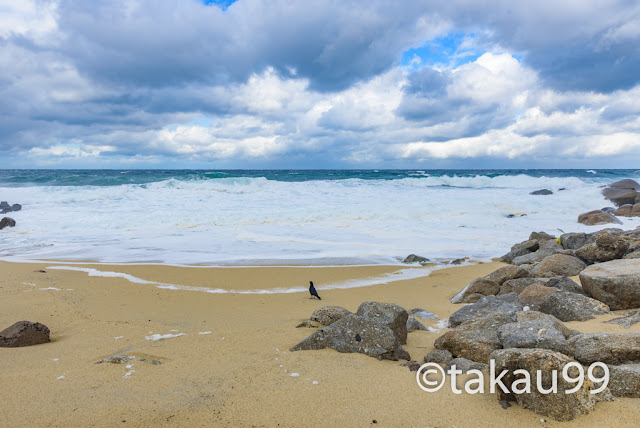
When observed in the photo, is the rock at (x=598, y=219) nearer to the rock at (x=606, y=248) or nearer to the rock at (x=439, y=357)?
the rock at (x=606, y=248)

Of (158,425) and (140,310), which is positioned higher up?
(158,425)

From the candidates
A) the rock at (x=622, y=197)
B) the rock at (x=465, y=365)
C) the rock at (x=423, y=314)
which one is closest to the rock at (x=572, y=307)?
the rock at (x=423, y=314)

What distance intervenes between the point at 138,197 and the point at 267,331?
2280cm

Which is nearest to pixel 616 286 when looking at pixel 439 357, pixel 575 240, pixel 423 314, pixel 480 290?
pixel 480 290

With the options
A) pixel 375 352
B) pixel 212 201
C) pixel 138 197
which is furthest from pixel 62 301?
pixel 138 197

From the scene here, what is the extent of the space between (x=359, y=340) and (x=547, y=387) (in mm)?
1496

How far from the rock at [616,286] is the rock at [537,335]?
70.5 inches

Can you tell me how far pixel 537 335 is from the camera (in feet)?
9.96

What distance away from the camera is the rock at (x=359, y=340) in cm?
338

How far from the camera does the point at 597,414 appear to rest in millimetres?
2293

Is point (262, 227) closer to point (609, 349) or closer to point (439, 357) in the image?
point (439, 357)

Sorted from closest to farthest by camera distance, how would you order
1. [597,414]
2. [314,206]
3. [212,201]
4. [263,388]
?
[597,414]
[263,388]
[314,206]
[212,201]

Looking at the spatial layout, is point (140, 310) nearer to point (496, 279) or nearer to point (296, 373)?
point (296, 373)

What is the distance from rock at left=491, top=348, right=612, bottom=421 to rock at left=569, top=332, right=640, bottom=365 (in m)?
0.48
